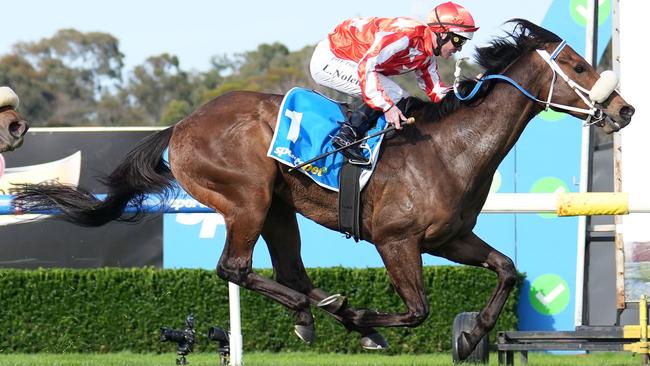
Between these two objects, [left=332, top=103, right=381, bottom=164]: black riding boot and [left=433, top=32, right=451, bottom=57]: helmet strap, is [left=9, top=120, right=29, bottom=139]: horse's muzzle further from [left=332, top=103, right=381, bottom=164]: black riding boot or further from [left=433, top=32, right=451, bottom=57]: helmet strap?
[left=433, top=32, right=451, bottom=57]: helmet strap

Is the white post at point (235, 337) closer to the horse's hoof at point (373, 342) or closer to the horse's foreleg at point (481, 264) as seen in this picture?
the horse's hoof at point (373, 342)

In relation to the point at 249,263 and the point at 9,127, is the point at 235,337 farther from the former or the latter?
the point at 9,127

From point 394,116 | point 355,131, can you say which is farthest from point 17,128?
point 394,116

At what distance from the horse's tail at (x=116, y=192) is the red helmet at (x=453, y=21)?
60.3 inches

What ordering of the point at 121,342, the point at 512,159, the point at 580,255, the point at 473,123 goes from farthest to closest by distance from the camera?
the point at 512,159 → the point at 121,342 → the point at 580,255 → the point at 473,123

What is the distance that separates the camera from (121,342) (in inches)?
337

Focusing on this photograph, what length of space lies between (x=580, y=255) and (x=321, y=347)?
3.14m

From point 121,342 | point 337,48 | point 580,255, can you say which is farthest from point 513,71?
point 121,342

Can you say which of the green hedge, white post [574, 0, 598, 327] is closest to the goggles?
white post [574, 0, 598, 327]

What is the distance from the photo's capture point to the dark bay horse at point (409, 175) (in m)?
5.00

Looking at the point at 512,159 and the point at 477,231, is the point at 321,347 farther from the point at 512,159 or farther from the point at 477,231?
the point at 512,159

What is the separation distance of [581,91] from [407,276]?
120 cm

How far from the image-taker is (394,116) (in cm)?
493

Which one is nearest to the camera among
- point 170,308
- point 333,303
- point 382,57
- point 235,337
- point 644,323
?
point 382,57
